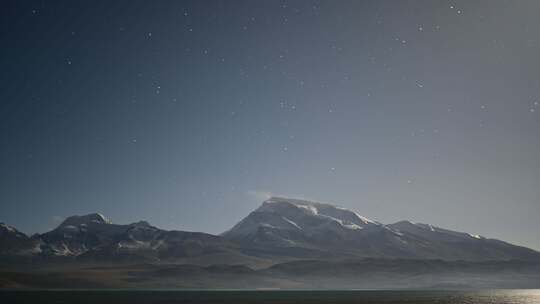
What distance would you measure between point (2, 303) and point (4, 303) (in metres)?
0.68

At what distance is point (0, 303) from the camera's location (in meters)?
140

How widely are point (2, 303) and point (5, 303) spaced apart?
3.21 feet

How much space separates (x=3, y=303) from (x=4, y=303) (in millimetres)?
393

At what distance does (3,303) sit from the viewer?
458 feet

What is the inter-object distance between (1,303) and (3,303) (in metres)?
0.60

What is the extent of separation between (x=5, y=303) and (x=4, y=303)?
0.30 metres

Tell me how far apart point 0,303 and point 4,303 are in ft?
3.93

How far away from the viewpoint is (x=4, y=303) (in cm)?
13950

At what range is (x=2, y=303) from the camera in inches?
5497

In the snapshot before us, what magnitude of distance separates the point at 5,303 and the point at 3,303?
683 millimetres
